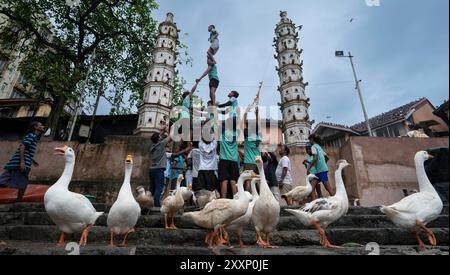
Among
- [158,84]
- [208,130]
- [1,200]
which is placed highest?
[158,84]

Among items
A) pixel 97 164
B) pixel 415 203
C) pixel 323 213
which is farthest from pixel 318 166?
pixel 97 164

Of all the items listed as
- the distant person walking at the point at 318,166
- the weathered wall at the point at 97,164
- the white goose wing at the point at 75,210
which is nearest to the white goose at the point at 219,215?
the white goose wing at the point at 75,210

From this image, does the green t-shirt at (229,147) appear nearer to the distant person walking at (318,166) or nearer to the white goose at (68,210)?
the distant person walking at (318,166)

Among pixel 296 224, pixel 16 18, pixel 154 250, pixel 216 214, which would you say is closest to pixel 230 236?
pixel 216 214

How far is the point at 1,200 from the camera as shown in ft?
19.0

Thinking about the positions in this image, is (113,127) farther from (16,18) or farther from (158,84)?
(16,18)

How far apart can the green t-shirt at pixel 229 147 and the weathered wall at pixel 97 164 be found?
4.42 m

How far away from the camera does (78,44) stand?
13.7m

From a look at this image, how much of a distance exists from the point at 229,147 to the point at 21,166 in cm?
413

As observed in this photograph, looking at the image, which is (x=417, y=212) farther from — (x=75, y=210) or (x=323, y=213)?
(x=75, y=210)

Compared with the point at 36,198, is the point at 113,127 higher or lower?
higher

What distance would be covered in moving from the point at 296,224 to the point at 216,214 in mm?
1833

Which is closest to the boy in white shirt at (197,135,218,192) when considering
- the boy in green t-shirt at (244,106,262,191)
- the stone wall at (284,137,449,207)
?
the boy in green t-shirt at (244,106,262,191)

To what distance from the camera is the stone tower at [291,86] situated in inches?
950
